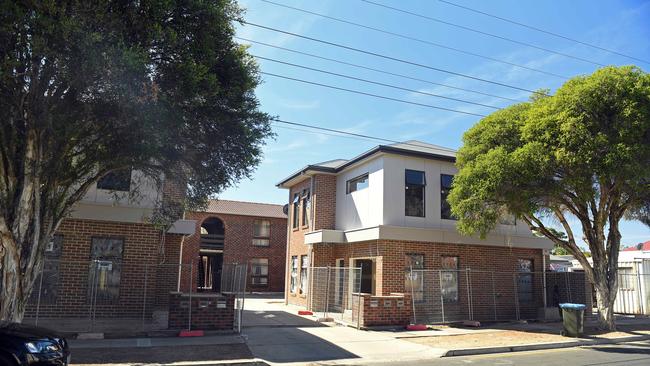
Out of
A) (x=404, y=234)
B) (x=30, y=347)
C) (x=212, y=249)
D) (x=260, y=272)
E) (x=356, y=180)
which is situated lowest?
(x=30, y=347)

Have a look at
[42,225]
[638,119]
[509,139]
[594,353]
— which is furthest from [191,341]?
[638,119]

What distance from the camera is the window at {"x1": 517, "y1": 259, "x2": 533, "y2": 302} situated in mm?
19016

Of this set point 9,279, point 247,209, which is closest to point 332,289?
point 9,279

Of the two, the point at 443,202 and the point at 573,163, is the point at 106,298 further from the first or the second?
the point at 573,163

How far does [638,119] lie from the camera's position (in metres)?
13.3

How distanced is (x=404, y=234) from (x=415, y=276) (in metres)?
1.52

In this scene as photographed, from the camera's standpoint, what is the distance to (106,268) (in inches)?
575

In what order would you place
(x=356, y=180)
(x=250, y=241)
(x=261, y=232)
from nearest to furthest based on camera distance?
(x=356, y=180) < (x=250, y=241) < (x=261, y=232)

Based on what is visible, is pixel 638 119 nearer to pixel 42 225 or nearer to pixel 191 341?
pixel 191 341

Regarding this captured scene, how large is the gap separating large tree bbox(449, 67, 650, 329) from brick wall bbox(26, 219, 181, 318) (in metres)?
9.86

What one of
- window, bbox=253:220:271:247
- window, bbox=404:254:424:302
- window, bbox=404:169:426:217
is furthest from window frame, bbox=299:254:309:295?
window, bbox=253:220:271:247

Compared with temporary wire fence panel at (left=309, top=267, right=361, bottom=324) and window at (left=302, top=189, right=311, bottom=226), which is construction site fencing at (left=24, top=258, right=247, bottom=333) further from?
window at (left=302, top=189, right=311, bottom=226)

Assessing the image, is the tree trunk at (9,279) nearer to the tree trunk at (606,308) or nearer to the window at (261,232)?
the tree trunk at (606,308)

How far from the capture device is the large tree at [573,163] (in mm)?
13352
